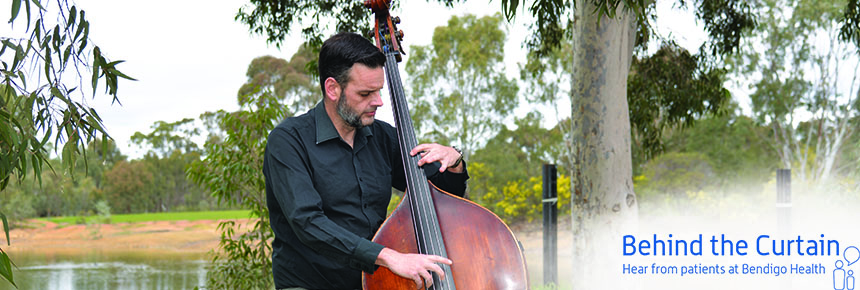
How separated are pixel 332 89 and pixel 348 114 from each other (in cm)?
8

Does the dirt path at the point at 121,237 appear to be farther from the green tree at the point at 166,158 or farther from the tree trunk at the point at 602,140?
the tree trunk at the point at 602,140

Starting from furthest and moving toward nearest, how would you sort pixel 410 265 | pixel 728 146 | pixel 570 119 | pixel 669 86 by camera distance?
pixel 728 146 < pixel 570 119 < pixel 669 86 < pixel 410 265

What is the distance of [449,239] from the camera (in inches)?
70.3

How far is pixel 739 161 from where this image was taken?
69.1 feet

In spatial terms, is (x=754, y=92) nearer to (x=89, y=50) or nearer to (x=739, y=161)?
(x=739, y=161)

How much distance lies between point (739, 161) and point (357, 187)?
21410mm

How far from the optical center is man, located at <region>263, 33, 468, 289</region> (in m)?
1.70

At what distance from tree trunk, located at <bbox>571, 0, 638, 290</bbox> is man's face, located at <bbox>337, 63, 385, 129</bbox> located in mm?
3628

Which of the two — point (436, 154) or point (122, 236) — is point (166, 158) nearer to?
point (122, 236)

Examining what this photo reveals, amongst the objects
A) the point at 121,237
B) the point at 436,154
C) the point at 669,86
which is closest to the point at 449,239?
the point at 436,154

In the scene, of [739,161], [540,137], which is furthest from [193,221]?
[739,161]

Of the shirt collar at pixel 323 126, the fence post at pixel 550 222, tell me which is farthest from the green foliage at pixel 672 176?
the shirt collar at pixel 323 126

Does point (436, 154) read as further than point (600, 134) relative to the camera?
No

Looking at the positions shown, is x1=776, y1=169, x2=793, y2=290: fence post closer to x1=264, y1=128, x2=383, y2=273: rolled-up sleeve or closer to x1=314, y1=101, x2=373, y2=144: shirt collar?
x1=314, y1=101, x2=373, y2=144: shirt collar
